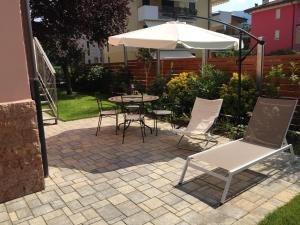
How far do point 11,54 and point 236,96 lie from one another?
5.54 metres

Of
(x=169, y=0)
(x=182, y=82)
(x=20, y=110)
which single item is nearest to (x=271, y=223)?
(x=20, y=110)

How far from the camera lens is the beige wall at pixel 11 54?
3.71 meters

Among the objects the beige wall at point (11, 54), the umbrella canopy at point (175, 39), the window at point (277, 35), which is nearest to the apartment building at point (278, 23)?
the window at point (277, 35)

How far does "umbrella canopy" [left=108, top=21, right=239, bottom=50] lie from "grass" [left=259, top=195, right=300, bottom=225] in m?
3.37

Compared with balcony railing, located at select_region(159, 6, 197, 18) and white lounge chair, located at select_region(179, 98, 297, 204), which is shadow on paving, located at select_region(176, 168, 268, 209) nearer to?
white lounge chair, located at select_region(179, 98, 297, 204)

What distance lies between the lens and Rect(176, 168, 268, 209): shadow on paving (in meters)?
A: 4.02

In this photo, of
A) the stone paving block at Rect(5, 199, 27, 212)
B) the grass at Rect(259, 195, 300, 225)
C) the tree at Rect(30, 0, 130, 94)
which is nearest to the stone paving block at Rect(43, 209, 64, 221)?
the stone paving block at Rect(5, 199, 27, 212)

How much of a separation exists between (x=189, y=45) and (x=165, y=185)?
2.81m

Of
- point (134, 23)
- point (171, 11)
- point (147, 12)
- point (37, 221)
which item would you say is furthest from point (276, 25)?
point (37, 221)

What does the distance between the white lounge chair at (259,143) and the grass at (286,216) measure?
0.71 metres

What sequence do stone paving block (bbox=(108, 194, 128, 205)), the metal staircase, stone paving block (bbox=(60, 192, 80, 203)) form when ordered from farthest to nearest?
1. the metal staircase
2. stone paving block (bbox=(60, 192, 80, 203))
3. stone paving block (bbox=(108, 194, 128, 205))

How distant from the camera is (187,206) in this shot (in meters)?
3.79

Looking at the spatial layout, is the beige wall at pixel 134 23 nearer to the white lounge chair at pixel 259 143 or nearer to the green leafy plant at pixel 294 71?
the green leafy plant at pixel 294 71

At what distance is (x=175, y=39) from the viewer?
18.6ft
